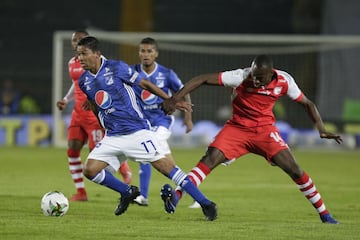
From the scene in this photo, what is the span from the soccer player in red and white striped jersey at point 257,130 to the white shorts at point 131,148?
1.64 ft

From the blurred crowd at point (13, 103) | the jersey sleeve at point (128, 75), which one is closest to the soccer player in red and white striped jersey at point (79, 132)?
the jersey sleeve at point (128, 75)

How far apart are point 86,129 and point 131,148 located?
2592 mm

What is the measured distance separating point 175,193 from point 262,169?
9.79 m

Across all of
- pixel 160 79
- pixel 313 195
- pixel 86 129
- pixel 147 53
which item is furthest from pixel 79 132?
pixel 313 195

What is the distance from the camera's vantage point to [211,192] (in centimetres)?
1512

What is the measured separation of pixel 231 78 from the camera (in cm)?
1075

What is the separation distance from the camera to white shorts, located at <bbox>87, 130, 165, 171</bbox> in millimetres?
10844

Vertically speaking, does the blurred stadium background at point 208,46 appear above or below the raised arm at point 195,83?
below

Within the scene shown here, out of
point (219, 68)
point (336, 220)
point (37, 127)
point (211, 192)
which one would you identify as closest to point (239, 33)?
point (219, 68)

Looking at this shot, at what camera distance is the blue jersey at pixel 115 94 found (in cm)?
1080

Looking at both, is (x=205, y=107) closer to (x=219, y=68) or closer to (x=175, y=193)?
(x=219, y=68)

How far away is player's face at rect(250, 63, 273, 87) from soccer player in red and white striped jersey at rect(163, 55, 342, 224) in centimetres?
2

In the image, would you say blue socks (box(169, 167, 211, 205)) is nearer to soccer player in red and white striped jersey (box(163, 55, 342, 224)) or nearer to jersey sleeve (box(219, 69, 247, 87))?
soccer player in red and white striped jersey (box(163, 55, 342, 224))

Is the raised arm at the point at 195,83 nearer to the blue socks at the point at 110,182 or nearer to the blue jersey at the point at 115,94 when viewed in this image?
the blue jersey at the point at 115,94
